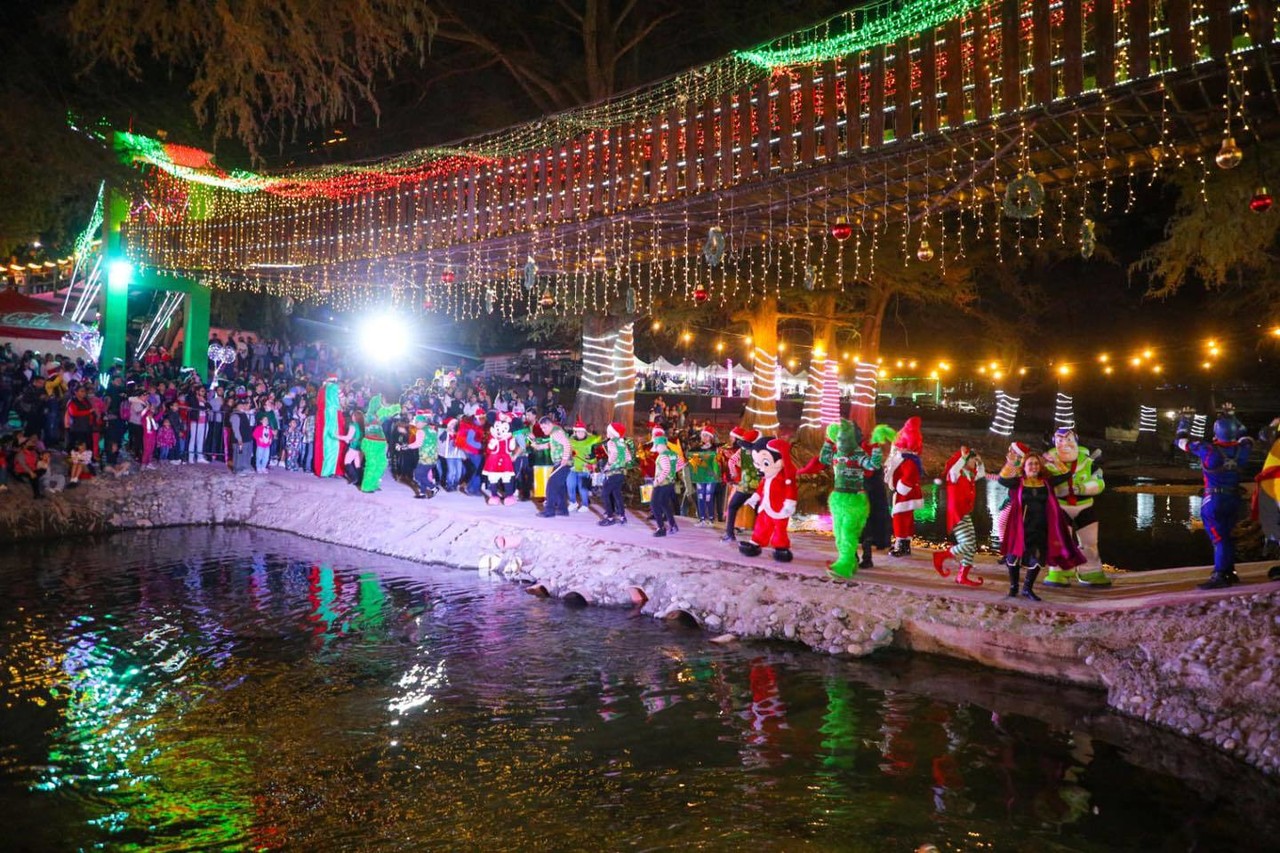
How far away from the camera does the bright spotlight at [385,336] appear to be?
1331 inches

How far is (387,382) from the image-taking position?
27.5 m

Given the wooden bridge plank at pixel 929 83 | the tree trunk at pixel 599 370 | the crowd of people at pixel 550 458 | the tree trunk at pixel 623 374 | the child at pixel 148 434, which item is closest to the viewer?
the crowd of people at pixel 550 458

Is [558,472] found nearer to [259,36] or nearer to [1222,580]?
[259,36]

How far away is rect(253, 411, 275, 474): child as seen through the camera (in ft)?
59.7

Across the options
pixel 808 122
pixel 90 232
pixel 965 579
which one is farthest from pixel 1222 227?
pixel 90 232

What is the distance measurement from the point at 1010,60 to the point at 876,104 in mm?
1731

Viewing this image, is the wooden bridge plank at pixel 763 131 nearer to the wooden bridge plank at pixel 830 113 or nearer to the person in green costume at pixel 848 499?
the wooden bridge plank at pixel 830 113

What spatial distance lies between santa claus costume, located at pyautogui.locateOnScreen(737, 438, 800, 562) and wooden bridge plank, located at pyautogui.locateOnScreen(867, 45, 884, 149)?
13.0 feet

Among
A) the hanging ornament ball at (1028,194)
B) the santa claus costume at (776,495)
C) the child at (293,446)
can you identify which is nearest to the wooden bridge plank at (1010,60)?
the hanging ornament ball at (1028,194)

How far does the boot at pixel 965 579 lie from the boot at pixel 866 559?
117 centimetres

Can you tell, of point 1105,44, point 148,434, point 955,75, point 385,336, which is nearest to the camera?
point 1105,44

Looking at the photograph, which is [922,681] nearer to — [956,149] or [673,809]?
[673,809]

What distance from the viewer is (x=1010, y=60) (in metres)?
9.98

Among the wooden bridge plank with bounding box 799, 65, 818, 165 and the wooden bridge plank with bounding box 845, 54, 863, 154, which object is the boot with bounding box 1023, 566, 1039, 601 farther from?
the wooden bridge plank with bounding box 799, 65, 818, 165
